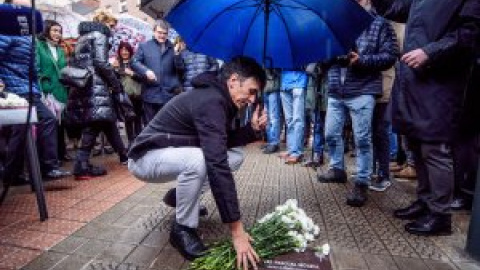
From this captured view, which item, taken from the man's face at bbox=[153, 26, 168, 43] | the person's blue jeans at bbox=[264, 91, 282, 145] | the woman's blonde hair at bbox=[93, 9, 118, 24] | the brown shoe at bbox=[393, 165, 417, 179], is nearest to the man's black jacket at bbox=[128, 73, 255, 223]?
the brown shoe at bbox=[393, 165, 417, 179]

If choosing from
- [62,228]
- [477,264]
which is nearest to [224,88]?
[62,228]

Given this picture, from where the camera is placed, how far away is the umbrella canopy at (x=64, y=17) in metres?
9.06

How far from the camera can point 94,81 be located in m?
5.79

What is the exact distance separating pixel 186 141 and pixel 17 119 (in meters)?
1.48

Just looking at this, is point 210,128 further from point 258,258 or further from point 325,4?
point 325,4

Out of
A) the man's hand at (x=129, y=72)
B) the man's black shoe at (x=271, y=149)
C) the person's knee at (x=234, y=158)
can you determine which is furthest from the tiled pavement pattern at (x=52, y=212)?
the man's black shoe at (x=271, y=149)

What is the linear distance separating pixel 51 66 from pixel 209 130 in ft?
15.3

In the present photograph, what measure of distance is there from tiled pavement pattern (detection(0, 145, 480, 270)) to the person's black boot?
0.40 meters

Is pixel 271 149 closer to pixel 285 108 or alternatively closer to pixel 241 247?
pixel 285 108

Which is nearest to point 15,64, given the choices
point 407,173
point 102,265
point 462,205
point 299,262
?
point 102,265

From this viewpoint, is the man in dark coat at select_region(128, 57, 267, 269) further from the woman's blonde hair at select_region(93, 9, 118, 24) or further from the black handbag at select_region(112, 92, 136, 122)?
the woman's blonde hair at select_region(93, 9, 118, 24)

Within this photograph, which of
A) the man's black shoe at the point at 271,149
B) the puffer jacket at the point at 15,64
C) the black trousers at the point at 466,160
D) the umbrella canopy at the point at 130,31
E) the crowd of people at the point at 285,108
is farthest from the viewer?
the umbrella canopy at the point at 130,31

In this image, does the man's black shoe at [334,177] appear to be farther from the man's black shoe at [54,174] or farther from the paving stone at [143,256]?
the man's black shoe at [54,174]

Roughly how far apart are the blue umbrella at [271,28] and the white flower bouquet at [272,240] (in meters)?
1.46
